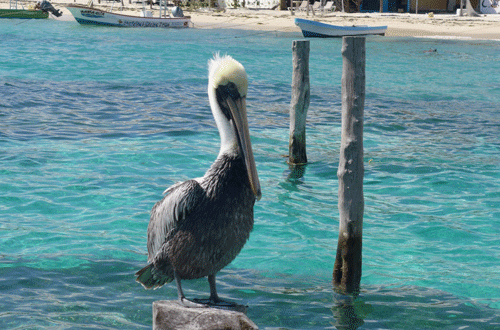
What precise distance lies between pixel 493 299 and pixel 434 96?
39.2 ft

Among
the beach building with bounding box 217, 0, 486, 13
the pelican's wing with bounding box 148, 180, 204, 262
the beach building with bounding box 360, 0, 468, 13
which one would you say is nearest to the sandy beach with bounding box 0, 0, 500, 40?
the beach building with bounding box 217, 0, 486, 13

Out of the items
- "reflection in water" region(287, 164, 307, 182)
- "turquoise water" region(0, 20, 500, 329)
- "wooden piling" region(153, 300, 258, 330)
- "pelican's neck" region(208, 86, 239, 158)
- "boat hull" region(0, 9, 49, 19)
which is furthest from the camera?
"boat hull" region(0, 9, 49, 19)

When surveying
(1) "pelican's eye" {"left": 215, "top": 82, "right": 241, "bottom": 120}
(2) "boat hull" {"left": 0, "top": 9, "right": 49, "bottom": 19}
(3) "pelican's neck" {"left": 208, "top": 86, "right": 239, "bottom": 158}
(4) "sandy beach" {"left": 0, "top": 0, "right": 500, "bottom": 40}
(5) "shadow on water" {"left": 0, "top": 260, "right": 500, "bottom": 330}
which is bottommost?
(5) "shadow on water" {"left": 0, "top": 260, "right": 500, "bottom": 330}

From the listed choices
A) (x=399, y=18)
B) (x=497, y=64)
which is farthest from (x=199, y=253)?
(x=399, y=18)

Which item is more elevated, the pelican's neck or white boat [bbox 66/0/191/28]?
white boat [bbox 66/0/191/28]

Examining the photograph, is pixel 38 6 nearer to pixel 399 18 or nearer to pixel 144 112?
pixel 399 18

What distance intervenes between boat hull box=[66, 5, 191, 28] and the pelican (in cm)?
3268

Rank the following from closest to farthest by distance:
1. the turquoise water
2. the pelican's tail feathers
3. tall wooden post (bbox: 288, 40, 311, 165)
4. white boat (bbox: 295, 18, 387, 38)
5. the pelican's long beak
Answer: the pelican's long beak < the pelican's tail feathers < the turquoise water < tall wooden post (bbox: 288, 40, 311, 165) < white boat (bbox: 295, 18, 387, 38)

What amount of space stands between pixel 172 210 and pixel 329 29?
26.2 metres

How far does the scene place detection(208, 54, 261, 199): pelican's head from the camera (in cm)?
330

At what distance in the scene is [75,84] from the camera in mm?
16766

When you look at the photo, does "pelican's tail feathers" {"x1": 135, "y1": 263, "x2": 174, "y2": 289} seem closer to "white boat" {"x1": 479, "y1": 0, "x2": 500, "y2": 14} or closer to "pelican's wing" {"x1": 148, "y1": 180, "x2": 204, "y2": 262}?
"pelican's wing" {"x1": 148, "y1": 180, "x2": 204, "y2": 262}

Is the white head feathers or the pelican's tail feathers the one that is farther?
the pelican's tail feathers

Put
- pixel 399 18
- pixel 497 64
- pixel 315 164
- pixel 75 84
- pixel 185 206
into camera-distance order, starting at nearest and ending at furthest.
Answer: pixel 185 206
pixel 315 164
pixel 75 84
pixel 497 64
pixel 399 18
